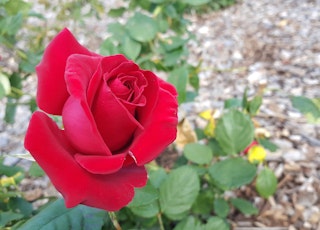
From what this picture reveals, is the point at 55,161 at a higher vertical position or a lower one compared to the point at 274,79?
higher

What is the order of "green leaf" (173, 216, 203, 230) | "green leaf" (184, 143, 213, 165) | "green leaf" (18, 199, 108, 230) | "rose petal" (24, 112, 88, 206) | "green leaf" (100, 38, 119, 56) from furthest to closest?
"green leaf" (100, 38, 119, 56)
"green leaf" (184, 143, 213, 165)
"green leaf" (173, 216, 203, 230)
"green leaf" (18, 199, 108, 230)
"rose petal" (24, 112, 88, 206)

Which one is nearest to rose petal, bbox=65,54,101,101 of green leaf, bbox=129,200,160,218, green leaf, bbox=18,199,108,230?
green leaf, bbox=18,199,108,230

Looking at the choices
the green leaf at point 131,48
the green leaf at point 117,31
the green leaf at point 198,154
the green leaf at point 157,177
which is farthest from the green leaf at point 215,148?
the green leaf at point 117,31

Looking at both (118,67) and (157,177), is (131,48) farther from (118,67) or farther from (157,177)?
(118,67)

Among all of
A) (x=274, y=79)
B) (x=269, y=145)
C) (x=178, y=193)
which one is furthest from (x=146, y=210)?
(x=274, y=79)

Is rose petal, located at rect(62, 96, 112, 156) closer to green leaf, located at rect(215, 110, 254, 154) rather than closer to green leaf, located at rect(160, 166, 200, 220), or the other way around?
green leaf, located at rect(160, 166, 200, 220)

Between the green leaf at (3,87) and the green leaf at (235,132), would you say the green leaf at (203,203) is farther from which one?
the green leaf at (3,87)
